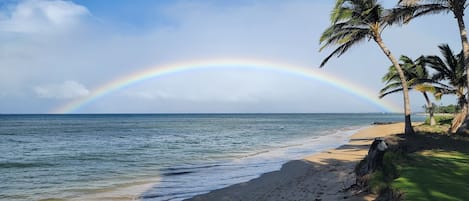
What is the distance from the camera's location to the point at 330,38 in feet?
71.6

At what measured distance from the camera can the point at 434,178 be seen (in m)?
8.40

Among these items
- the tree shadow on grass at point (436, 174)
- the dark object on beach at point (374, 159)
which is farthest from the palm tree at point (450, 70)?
the dark object on beach at point (374, 159)

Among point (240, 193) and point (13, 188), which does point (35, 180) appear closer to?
point (13, 188)

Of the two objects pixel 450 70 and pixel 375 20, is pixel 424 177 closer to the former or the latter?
pixel 375 20

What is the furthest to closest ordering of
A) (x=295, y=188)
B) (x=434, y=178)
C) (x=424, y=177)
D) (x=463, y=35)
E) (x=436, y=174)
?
(x=463, y=35) < (x=295, y=188) < (x=436, y=174) < (x=424, y=177) < (x=434, y=178)

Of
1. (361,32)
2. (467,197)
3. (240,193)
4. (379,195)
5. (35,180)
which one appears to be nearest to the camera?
(467,197)

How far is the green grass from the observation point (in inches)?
273

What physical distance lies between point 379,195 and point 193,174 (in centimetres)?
1013

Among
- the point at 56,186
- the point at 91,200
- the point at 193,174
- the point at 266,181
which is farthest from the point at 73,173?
the point at 266,181

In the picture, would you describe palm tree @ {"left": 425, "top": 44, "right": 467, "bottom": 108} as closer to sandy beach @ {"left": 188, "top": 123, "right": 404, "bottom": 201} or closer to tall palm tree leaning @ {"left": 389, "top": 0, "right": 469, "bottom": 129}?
tall palm tree leaning @ {"left": 389, "top": 0, "right": 469, "bottom": 129}

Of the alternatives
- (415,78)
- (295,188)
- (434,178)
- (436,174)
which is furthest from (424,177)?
(415,78)

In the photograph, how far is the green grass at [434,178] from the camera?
6934 millimetres

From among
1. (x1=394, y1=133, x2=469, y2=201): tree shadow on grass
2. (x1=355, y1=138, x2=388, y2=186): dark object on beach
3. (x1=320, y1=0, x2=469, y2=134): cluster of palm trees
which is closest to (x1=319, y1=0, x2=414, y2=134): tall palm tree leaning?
(x1=320, y1=0, x2=469, y2=134): cluster of palm trees

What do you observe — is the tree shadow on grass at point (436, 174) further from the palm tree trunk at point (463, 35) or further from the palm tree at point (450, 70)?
the palm tree at point (450, 70)
